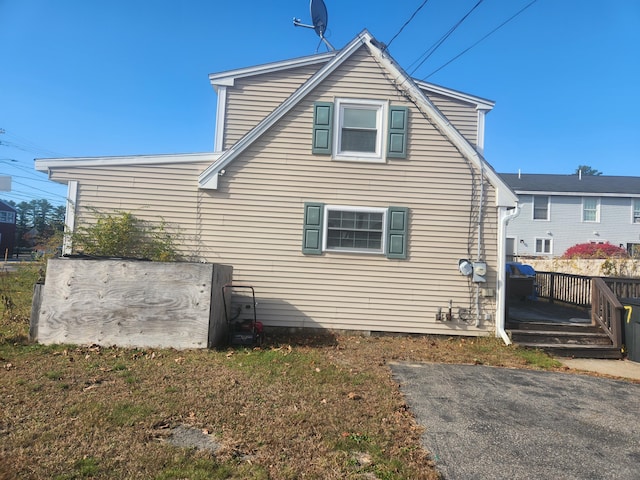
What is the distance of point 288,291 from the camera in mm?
8039

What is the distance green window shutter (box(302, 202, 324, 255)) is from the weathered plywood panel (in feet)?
7.68

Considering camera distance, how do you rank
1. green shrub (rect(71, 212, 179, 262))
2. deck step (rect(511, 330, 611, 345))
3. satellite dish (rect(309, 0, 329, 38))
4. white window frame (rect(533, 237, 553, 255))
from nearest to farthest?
deck step (rect(511, 330, 611, 345)), green shrub (rect(71, 212, 179, 262)), satellite dish (rect(309, 0, 329, 38)), white window frame (rect(533, 237, 553, 255))

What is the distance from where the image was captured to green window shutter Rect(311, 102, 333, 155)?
26.7ft

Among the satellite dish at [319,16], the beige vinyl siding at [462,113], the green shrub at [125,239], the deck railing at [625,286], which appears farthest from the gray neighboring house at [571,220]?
the green shrub at [125,239]

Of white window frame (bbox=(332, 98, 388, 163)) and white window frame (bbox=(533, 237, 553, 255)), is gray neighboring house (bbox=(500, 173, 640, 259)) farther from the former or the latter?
white window frame (bbox=(332, 98, 388, 163))

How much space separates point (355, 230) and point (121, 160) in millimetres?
4985

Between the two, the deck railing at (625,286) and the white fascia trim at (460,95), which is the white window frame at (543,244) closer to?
the deck railing at (625,286)

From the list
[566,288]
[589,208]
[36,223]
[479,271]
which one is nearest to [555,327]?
[479,271]

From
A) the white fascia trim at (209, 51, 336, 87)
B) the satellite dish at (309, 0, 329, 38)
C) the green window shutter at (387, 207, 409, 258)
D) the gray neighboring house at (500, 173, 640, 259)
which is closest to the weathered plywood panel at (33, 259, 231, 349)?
the green window shutter at (387, 207, 409, 258)

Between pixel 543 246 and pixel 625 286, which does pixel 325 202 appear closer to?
pixel 625 286

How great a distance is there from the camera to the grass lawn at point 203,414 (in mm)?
2941

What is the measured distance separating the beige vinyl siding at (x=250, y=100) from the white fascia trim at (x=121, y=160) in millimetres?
1160

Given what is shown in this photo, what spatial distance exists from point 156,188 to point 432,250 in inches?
229

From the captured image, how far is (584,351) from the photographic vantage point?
7.27 meters
